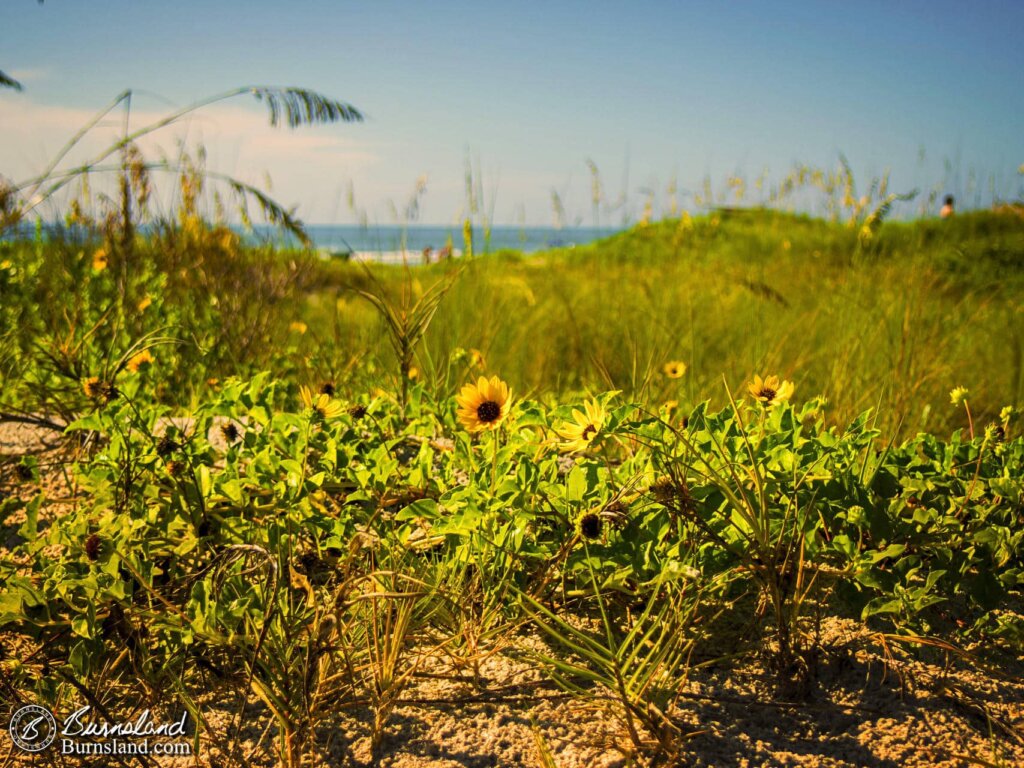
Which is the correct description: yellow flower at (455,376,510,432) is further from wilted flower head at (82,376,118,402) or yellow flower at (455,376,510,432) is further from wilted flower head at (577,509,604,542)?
wilted flower head at (82,376,118,402)

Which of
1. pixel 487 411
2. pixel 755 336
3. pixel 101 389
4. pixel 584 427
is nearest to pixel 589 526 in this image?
pixel 584 427

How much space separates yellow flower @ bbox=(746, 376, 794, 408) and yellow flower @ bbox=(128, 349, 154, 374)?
5.61ft

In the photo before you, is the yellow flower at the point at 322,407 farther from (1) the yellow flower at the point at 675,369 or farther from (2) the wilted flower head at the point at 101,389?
(1) the yellow flower at the point at 675,369

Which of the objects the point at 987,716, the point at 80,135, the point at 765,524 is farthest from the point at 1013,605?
the point at 80,135

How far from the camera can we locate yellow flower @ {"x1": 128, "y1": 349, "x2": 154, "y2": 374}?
2.29m

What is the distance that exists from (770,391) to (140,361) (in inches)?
76.7

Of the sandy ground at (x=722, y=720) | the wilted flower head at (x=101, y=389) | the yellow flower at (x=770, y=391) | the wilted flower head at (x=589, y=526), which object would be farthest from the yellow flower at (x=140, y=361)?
the yellow flower at (x=770, y=391)

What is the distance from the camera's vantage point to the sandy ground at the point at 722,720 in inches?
47.1

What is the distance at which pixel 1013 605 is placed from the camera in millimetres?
1494

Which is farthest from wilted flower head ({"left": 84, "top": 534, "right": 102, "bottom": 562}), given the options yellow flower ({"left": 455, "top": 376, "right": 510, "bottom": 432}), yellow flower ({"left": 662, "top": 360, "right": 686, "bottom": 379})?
yellow flower ({"left": 662, "top": 360, "right": 686, "bottom": 379})

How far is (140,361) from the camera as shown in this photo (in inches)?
97.3

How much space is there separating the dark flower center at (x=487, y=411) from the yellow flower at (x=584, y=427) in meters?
0.14

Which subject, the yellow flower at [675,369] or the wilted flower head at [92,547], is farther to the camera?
the yellow flower at [675,369]

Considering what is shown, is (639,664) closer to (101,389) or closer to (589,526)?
(589,526)
